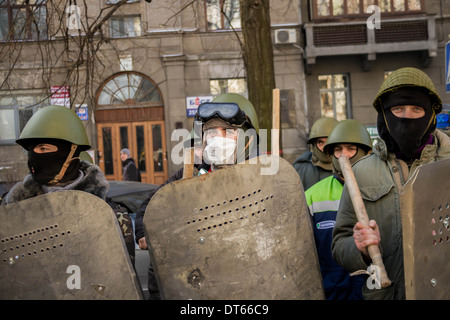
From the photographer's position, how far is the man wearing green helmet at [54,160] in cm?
285

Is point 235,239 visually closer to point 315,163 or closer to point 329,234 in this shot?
point 329,234

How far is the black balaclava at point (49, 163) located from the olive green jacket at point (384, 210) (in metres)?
1.53

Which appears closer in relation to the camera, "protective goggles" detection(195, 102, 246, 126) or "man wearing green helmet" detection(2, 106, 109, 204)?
"protective goggles" detection(195, 102, 246, 126)

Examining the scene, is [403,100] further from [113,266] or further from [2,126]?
[2,126]

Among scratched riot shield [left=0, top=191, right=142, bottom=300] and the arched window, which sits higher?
the arched window

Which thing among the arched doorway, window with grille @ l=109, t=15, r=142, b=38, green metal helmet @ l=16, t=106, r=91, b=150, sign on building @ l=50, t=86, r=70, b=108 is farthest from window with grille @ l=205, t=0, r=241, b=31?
green metal helmet @ l=16, t=106, r=91, b=150

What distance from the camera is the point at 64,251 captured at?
6.68 feet

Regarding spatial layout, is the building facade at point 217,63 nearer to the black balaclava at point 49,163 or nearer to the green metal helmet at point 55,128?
the green metal helmet at point 55,128

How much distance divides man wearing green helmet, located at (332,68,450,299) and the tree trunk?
2984 millimetres

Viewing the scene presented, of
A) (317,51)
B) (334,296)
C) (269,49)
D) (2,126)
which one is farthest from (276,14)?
(334,296)

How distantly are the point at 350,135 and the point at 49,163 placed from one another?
2196mm

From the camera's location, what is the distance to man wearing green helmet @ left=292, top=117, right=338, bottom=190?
4395 mm

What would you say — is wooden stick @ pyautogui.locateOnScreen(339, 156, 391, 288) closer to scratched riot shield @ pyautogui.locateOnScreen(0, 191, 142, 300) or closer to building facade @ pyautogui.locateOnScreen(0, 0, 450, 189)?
scratched riot shield @ pyautogui.locateOnScreen(0, 191, 142, 300)

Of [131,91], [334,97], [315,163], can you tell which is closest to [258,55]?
[315,163]
